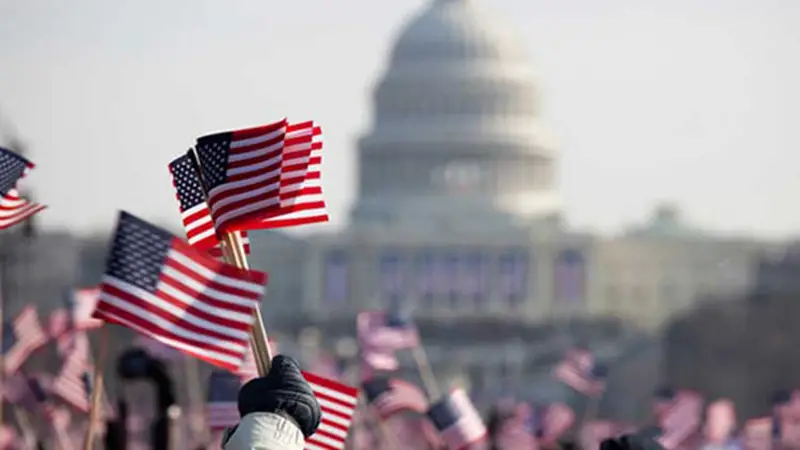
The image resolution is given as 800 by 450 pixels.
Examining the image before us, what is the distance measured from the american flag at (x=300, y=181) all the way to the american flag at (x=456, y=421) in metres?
12.8

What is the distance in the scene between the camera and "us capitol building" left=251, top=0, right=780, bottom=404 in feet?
614

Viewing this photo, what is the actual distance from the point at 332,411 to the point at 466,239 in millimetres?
166394

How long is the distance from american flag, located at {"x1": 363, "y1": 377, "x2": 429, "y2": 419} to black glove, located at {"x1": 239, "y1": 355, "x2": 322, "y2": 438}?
19.5 metres

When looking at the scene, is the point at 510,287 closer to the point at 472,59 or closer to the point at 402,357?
the point at 472,59

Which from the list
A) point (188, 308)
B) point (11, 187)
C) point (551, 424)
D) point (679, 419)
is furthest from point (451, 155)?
point (188, 308)

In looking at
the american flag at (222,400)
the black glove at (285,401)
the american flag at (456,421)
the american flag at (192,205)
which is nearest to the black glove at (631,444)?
the black glove at (285,401)

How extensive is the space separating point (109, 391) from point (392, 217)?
10212 cm

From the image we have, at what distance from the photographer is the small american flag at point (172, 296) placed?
18.6 meters

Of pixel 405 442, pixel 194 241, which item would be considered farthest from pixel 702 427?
pixel 194 241

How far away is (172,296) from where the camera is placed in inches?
738

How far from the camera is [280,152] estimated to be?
18.1m

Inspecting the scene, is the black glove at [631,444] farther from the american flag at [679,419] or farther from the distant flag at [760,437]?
the distant flag at [760,437]

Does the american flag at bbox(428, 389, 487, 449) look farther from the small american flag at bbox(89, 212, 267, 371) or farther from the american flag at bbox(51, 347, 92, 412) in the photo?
the small american flag at bbox(89, 212, 267, 371)

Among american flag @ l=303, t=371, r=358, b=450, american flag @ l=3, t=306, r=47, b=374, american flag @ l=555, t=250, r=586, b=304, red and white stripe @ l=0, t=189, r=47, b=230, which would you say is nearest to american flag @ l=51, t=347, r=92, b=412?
american flag @ l=3, t=306, r=47, b=374
